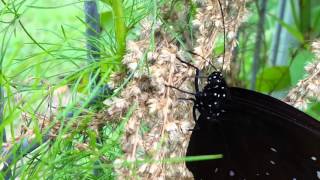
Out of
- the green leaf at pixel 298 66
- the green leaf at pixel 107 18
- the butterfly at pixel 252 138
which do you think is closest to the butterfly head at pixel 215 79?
the butterfly at pixel 252 138

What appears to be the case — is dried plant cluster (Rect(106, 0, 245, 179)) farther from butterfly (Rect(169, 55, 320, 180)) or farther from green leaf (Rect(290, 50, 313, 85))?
green leaf (Rect(290, 50, 313, 85))

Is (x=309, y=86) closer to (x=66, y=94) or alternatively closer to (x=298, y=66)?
(x=66, y=94)

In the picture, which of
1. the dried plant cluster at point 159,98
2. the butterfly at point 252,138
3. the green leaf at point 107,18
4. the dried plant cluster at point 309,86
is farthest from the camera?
the green leaf at point 107,18

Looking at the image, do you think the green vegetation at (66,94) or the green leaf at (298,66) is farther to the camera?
the green leaf at (298,66)

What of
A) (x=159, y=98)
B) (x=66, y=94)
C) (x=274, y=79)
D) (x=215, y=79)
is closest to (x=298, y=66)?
(x=274, y=79)

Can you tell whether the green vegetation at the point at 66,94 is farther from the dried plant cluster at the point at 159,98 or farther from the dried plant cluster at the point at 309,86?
the dried plant cluster at the point at 309,86

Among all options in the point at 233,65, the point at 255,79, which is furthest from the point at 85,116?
the point at 255,79
